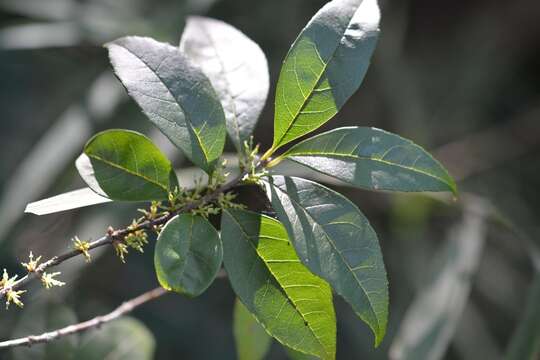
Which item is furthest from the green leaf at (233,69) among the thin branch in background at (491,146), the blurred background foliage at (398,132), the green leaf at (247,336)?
the thin branch in background at (491,146)

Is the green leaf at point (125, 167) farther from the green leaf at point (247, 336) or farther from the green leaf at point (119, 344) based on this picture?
the green leaf at point (119, 344)

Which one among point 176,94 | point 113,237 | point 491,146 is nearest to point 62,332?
point 113,237

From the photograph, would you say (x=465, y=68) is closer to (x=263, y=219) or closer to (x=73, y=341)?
(x=73, y=341)

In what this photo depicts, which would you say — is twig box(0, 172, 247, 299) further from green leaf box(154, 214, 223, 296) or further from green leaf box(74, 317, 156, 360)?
green leaf box(74, 317, 156, 360)

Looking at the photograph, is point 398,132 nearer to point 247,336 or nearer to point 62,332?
point 247,336

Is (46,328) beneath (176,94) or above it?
beneath
